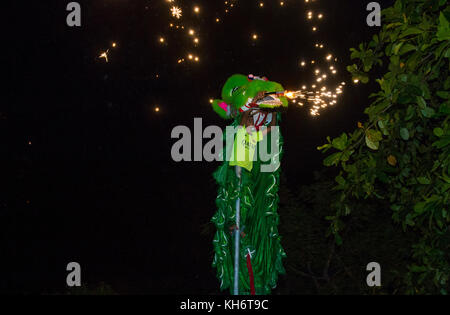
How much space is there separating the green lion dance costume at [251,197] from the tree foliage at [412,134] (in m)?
1.14

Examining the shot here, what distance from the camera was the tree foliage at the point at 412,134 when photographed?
1.30m

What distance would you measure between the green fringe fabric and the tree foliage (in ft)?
3.78

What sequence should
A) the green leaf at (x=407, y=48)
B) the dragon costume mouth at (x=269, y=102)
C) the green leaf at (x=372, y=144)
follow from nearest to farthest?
the green leaf at (x=407, y=48) → the green leaf at (x=372, y=144) → the dragon costume mouth at (x=269, y=102)

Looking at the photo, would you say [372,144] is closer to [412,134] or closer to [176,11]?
[412,134]

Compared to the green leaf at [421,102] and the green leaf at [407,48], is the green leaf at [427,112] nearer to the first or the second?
the green leaf at [421,102]

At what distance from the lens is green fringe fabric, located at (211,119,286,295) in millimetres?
3033

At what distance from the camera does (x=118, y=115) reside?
564 cm

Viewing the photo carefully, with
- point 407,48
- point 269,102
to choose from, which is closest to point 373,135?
point 407,48

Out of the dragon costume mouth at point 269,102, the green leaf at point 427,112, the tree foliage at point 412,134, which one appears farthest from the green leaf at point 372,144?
the dragon costume mouth at point 269,102

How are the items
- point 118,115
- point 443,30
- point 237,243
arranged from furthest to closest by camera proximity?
1. point 118,115
2. point 237,243
3. point 443,30

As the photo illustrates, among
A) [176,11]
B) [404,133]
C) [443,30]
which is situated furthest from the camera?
[176,11]

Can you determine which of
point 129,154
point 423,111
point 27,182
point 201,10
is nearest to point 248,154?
point 423,111

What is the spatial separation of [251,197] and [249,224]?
8.0 inches
